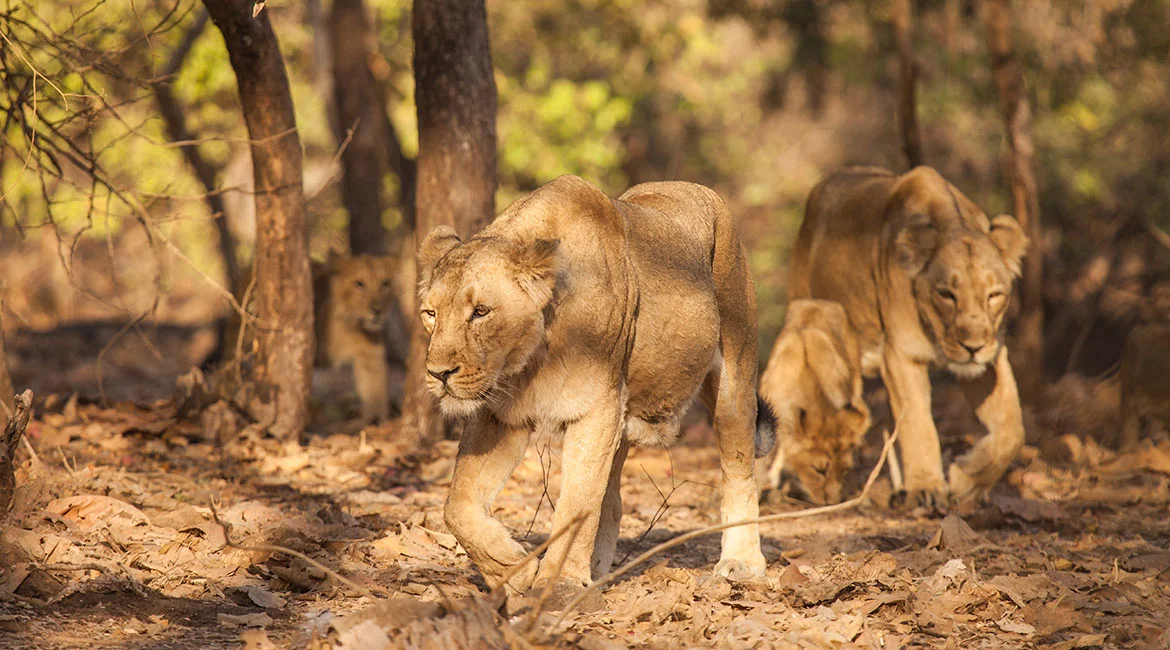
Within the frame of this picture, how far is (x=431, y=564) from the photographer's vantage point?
18.4ft

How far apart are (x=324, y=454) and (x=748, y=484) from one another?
3.37 m

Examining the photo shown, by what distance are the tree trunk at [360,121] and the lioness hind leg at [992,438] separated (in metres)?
6.18

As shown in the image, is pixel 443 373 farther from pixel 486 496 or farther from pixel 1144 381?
pixel 1144 381

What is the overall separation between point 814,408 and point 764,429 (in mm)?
2135

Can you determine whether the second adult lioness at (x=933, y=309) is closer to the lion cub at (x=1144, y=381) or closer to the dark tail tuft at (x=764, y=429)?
the dark tail tuft at (x=764, y=429)

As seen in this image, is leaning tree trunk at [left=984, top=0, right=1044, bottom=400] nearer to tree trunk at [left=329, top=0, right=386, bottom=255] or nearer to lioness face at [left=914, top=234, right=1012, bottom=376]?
lioness face at [left=914, top=234, right=1012, bottom=376]

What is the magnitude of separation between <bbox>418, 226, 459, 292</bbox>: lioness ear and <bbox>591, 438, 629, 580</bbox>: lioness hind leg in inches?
47.3

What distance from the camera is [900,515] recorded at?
25.8ft

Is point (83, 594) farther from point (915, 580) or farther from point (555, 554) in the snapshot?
point (915, 580)

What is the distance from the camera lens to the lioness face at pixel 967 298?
25.7ft

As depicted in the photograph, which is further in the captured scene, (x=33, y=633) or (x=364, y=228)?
(x=364, y=228)

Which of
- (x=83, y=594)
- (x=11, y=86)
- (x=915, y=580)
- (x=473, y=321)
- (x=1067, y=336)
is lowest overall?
(x=1067, y=336)

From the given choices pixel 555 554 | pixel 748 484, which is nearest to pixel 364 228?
pixel 748 484

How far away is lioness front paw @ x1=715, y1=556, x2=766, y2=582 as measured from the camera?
5.50 metres
